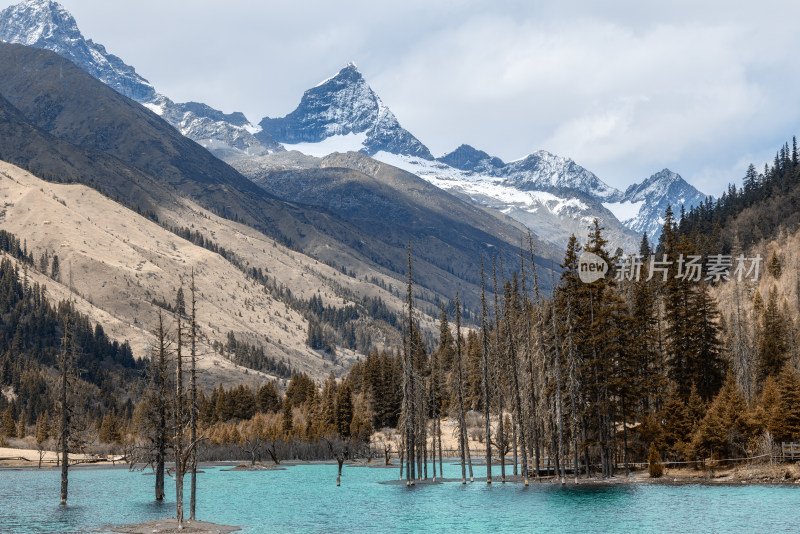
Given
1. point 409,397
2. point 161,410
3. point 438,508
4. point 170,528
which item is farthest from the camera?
point 409,397

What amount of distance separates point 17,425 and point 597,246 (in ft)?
488

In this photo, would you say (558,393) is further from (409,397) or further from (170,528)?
(170,528)

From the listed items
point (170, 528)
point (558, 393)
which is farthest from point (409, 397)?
point (170, 528)

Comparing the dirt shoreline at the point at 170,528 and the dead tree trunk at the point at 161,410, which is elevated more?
the dead tree trunk at the point at 161,410

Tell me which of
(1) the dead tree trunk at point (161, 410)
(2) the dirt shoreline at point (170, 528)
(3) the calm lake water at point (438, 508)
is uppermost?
(1) the dead tree trunk at point (161, 410)

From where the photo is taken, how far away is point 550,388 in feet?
262

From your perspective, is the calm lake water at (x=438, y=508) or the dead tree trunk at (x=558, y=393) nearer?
the calm lake water at (x=438, y=508)

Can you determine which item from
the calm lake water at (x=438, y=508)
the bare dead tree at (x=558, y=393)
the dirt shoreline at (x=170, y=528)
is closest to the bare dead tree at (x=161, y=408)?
the calm lake water at (x=438, y=508)

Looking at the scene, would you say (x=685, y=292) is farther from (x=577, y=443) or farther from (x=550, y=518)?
(x=550, y=518)

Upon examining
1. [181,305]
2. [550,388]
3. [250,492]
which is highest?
[181,305]

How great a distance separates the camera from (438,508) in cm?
6762

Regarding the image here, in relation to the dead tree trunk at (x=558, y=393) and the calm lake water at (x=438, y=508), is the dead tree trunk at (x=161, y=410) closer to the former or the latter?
the calm lake water at (x=438, y=508)

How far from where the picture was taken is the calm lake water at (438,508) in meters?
55.4

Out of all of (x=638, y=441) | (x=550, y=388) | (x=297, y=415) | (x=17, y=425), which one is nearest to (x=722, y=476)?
(x=638, y=441)
